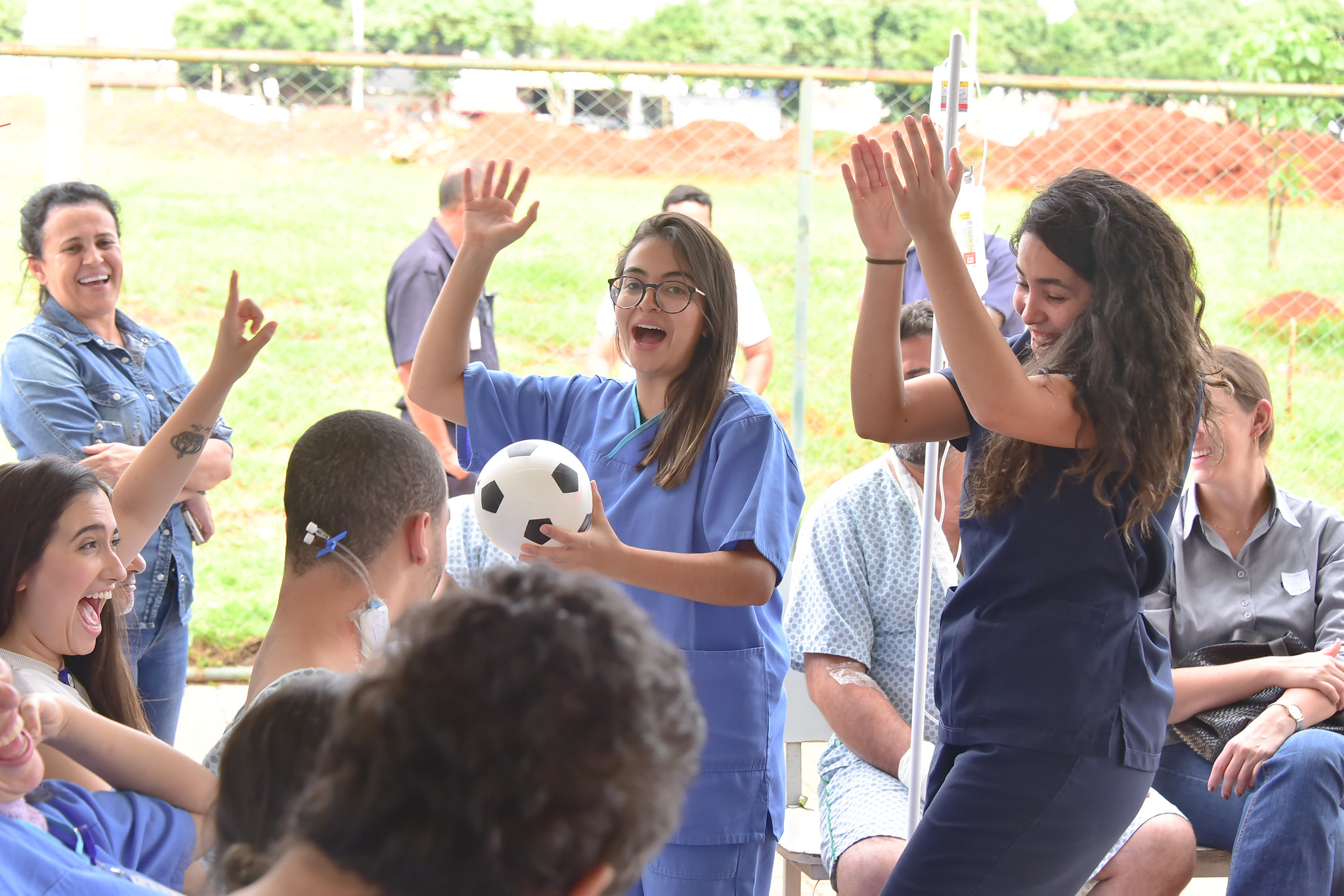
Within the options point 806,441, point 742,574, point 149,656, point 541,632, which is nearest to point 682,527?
point 742,574

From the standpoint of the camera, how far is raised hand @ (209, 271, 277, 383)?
7.53 feet

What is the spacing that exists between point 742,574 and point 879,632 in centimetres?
115

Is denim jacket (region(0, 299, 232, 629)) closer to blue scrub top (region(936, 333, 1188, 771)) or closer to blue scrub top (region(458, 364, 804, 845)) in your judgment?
blue scrub top (region(458, 364, 804, 845))

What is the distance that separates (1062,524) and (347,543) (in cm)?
120

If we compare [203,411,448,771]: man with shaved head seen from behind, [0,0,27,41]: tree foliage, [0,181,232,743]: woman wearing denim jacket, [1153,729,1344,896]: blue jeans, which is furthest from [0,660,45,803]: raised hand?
[0,0,27,41]: tree foliage

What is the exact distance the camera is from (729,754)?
2.28 meters

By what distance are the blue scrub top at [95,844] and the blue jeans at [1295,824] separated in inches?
94.4

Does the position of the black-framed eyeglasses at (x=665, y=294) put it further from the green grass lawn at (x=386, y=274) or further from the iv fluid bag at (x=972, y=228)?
the green grass lawn at (x=386, y=274)

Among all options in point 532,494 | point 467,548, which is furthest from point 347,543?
point 467,548

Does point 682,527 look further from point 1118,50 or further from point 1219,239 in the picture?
point 1118,50

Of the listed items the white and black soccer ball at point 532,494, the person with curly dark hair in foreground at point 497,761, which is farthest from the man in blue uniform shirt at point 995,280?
the person with curly dark hair in foreground at point 497,761

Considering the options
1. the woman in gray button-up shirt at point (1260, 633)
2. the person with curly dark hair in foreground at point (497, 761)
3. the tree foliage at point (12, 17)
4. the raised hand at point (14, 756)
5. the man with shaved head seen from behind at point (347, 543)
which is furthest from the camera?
the tree foliage at point (12, 17)

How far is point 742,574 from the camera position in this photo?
220cm

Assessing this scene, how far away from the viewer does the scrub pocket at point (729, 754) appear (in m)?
2.25
